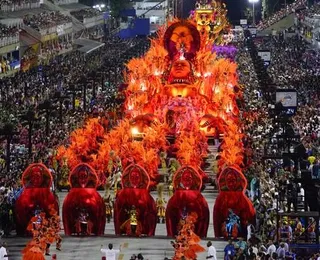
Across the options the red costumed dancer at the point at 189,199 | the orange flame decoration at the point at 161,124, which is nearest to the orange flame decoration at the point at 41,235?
the red costumed dancer at the point at 189,199

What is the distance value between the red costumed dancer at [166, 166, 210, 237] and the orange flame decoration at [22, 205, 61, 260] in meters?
3.53

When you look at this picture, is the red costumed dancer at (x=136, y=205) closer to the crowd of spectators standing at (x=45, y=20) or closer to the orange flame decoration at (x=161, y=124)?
the orange flame decoration at (x=161, y=124)

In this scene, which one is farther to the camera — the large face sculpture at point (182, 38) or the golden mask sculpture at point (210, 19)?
the golden mask sculpture at point (210, 19)

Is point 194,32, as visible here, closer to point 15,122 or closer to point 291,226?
point 15,122

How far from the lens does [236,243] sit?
1260 inches

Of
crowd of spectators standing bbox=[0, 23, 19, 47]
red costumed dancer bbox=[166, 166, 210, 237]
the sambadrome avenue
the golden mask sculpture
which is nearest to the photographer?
the sambadrome avenue

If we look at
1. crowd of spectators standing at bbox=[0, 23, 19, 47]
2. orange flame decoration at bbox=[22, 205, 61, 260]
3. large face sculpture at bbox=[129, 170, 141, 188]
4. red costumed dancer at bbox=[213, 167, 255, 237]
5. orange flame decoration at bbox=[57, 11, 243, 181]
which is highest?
crowd of spectators standing at bbox=[0, 23, 19, 47]

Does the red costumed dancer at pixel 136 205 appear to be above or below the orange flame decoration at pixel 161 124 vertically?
below

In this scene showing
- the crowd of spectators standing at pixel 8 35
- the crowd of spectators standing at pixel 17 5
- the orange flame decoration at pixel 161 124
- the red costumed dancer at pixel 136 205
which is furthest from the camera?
the crowd of spectators standing at pixel 17 5

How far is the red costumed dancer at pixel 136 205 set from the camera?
117ft

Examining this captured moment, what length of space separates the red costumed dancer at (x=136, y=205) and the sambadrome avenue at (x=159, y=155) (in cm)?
3

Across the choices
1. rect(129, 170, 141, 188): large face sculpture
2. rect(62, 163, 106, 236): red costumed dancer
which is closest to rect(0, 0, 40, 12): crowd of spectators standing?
rect(62, 163, 106, 236): red costumed dancer

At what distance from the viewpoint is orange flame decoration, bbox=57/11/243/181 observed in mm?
46781

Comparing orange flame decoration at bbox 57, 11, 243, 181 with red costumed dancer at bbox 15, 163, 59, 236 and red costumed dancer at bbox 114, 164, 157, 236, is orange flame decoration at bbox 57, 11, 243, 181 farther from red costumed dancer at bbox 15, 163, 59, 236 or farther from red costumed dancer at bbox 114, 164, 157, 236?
red costumed dancer at bbox 15, 163, 59, 236
